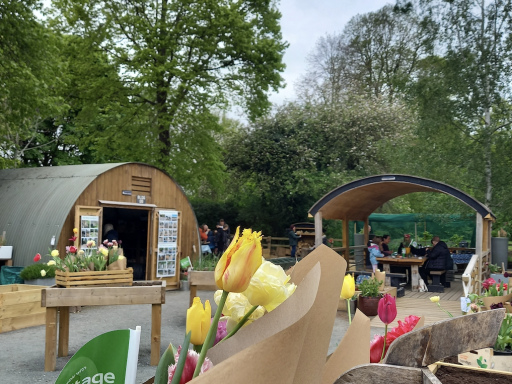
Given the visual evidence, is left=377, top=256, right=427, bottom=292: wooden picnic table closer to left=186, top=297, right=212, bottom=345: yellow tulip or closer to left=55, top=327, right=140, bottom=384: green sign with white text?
left=186, top=297, right=212, bottom=345: yellow tulip

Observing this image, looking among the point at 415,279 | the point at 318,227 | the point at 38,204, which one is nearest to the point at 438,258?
the point at 415,279

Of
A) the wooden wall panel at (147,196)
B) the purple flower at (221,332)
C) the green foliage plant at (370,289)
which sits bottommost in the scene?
the green foliage plant at (370,289)

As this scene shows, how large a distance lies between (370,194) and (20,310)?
10.8 metres

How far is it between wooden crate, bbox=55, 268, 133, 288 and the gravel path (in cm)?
72

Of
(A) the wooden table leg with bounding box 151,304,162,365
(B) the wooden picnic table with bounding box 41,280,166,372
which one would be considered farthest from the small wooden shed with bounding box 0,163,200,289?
(A) the wooden table leg with bounding box 151,304,162,365

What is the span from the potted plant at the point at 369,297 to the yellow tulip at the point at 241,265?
33.9 feet

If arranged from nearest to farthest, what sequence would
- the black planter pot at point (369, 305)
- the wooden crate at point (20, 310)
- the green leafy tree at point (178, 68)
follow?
the wooden crate at point (20, 310)
the black planter pot at point (369, 305)
the green leafy tree at point (178, 68)

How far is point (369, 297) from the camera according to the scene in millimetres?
10766

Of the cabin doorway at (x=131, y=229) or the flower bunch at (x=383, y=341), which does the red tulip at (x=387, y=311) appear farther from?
the cabin doorway at (x=131, y=229)

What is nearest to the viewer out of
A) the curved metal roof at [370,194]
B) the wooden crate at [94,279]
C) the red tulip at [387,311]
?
the red tulip at [387,311]

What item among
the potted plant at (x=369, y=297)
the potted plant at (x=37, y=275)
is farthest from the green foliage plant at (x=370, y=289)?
the potted plant at (x=37, y=275)

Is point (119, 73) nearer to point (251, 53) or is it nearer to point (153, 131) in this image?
point (153, 131)

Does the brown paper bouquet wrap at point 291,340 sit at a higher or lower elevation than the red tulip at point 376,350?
higher

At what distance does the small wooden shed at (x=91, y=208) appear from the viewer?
42.4 feet
